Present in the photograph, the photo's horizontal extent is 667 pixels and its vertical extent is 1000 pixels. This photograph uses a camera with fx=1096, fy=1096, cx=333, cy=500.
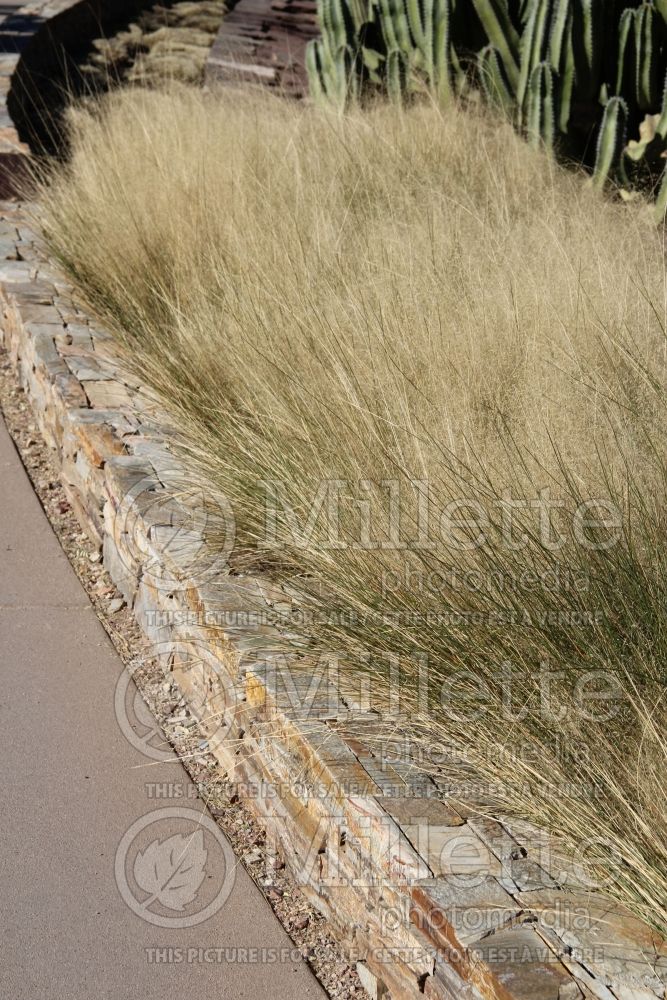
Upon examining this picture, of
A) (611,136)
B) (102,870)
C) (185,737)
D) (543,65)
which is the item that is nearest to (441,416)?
(185,737)

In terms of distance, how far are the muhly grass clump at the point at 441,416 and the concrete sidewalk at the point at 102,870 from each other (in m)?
0.60

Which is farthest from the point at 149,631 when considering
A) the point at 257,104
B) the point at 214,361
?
the point at 257,104

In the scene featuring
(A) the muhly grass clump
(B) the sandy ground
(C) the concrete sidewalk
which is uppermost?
(A) the muhly grass clump

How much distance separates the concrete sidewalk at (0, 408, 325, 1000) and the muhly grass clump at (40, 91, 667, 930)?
60cm

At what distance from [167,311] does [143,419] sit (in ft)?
2.58

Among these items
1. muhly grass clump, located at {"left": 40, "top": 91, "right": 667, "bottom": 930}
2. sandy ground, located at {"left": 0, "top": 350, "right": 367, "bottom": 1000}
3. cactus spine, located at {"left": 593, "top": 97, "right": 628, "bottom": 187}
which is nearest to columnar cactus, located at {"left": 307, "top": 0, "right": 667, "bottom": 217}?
cactus spine, located at {"left": 593, "top": 97, "right": 628, "bottom": 187}

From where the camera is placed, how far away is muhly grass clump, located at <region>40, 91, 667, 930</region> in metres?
2.59

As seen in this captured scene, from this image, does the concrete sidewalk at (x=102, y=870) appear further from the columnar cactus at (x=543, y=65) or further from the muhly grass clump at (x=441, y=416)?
the columnar cactus at (x=543, y=65)

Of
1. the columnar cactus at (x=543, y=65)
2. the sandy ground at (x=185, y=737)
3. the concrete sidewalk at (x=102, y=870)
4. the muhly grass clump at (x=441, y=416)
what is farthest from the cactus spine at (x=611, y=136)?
the concrete sidewalk at (x=102, y=870)

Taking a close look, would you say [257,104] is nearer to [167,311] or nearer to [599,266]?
[167,311]

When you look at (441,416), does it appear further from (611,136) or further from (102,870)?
(611,136)

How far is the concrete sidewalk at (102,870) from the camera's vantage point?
8.43 ft

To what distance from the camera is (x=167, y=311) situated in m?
4.97

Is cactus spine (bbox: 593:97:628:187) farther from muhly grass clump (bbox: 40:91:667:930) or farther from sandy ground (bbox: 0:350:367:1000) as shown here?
sandy ground (bbox: 0:350:367:1000)
